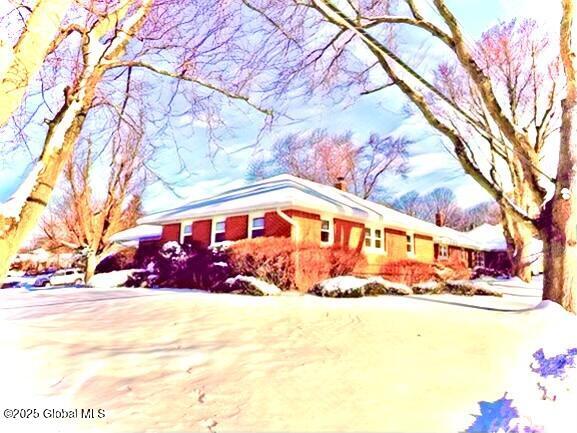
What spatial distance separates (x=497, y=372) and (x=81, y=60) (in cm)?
594

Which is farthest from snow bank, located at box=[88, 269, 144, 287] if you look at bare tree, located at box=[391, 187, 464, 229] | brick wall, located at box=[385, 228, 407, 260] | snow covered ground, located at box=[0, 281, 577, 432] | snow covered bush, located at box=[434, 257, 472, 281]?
bare tree, located at box=[391, 187, 464, 229]

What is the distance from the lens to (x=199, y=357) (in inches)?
198

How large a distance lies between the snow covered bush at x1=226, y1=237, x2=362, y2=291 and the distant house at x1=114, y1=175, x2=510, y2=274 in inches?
106

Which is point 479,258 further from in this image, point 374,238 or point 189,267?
point 189,267

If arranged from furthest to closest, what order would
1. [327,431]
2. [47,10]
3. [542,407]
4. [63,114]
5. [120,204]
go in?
[120,204] → [63,114] → [542,407] → [47,10] → [327,431]

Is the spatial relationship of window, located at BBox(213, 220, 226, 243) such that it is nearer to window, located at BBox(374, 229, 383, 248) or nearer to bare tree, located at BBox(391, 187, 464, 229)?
window, located at BBox(374, 229, 383, 248)

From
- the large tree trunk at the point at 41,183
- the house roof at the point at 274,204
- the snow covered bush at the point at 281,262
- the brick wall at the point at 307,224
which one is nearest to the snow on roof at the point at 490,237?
the house roof at the point at 274,204

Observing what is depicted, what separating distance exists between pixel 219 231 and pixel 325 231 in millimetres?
4952

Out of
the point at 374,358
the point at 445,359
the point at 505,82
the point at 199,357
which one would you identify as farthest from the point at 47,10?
the point at 505,82

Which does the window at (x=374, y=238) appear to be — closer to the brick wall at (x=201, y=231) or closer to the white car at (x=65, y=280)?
the brick wall at (x=201, y=231)

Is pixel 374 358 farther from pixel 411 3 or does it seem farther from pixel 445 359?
pixel 411 3

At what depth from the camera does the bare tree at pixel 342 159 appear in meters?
42.6

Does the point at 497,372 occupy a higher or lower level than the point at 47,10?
lower

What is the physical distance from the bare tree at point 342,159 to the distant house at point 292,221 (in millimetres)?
18322
